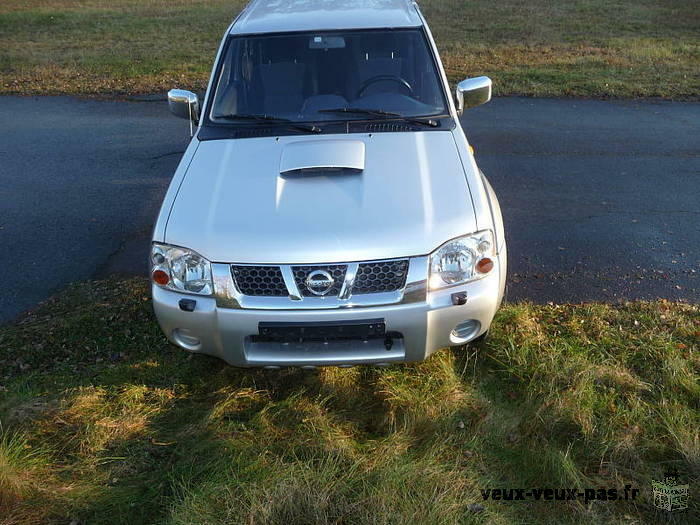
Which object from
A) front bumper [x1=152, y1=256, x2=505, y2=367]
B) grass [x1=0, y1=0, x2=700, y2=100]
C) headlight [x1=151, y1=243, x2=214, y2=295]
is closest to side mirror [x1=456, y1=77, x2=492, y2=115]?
front bumper [x1=152, y1=256, x2=505, y2=367]

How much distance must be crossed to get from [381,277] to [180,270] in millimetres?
1013

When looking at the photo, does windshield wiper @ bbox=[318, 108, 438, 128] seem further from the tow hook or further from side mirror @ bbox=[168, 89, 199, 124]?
the tow hook

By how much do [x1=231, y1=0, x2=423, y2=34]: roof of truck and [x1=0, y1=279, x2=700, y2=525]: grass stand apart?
2.21 meters

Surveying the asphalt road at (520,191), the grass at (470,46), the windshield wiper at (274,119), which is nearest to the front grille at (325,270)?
the windshield wiper at (274,119)

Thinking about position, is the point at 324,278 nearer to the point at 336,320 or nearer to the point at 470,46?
the point at 336,320

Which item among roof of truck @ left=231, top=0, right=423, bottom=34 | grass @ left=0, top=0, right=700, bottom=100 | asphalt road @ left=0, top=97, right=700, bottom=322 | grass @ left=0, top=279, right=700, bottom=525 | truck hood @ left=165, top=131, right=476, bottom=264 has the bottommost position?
grass @ left=0, top=0, right=700, bottom=100

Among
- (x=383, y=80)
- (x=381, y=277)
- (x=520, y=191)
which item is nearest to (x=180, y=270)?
(x=381, y=277)

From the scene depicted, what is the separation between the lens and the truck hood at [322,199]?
3170mm

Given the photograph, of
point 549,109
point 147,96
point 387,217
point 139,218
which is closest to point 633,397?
point 387,217

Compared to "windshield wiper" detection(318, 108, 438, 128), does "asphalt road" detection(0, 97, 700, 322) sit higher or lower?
lower

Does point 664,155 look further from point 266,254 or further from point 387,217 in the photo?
point 266,254

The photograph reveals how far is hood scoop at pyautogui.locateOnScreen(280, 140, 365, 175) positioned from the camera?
3.63m

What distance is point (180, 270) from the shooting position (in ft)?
10.9

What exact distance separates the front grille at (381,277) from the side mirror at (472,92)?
1.94 metres
